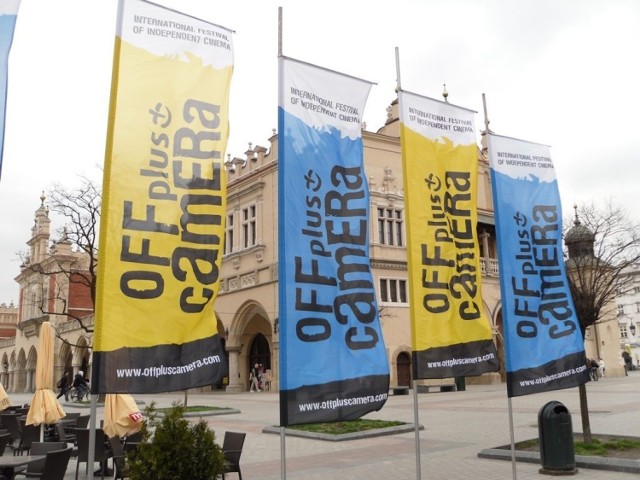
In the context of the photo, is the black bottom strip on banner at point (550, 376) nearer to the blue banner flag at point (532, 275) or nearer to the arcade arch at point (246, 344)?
the blue banner flag at point (532, 275)

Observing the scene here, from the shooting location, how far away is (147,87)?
6.59 meters

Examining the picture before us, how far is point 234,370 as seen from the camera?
119 feet

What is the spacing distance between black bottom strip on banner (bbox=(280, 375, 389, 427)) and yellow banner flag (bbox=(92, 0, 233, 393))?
87cm

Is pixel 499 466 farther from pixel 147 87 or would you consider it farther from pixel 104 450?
pixel 147 87

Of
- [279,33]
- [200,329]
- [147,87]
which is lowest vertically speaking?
[200,329]

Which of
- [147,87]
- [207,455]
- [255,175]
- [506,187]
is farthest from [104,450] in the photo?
[255,175]

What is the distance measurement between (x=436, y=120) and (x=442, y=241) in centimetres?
Result: 191

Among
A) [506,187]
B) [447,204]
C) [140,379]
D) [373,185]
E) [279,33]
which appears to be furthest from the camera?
[373,185]

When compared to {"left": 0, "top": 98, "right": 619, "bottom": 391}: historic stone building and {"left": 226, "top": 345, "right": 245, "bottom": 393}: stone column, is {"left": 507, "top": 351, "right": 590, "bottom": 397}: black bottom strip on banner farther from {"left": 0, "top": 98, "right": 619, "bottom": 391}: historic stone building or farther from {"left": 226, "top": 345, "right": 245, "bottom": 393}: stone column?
{"left": 226, "top": 345, "right": 245, "bottom": 393}: stone column

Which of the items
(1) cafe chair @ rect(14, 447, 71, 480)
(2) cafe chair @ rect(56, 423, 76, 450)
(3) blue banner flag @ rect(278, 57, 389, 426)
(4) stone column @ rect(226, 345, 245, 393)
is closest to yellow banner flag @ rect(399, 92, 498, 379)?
(3) blue banner flag @ rect(278, 57, 389, 426)

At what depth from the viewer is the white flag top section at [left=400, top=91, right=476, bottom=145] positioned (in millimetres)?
8906

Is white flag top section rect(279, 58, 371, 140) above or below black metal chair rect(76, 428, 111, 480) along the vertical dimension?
above

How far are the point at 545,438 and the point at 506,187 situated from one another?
4.02 metres

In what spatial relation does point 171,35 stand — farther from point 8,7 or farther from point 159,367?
point 159,367
